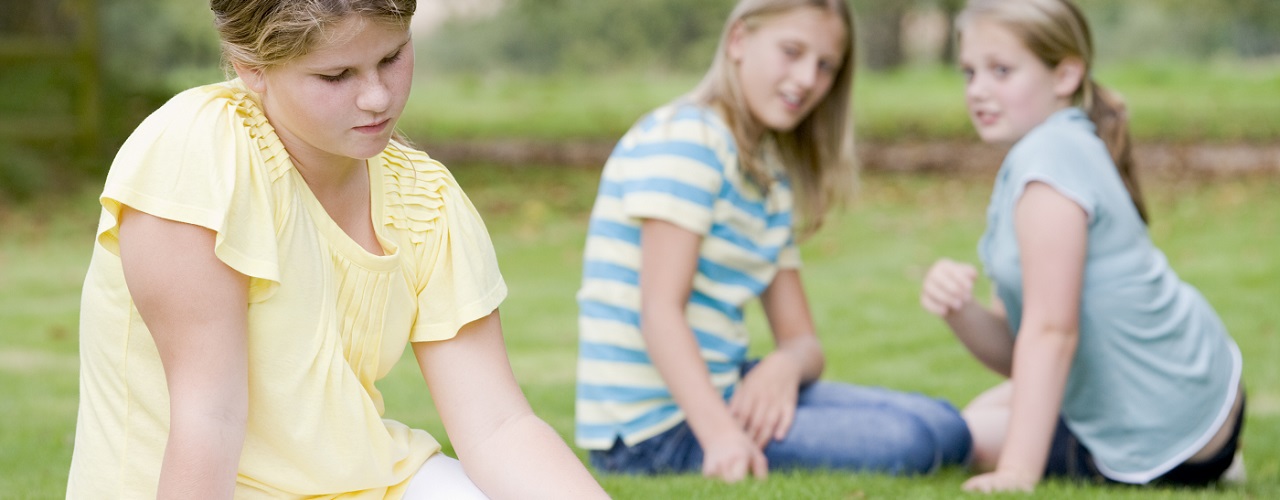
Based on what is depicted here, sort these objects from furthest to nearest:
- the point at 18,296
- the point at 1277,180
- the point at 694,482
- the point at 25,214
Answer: the point at 1277,180 < the point at 25,214 < the point at 18,296 < the point at 694,482

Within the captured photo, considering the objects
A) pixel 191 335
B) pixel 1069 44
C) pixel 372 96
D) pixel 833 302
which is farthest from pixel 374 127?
pixel 833 302

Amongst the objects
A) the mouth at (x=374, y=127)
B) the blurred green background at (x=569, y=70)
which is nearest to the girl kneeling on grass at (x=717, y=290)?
the mouth at (x=374, y=127)

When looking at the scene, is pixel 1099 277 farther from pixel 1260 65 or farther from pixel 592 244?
pixel 1260 65

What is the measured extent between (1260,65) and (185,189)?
20.2 m

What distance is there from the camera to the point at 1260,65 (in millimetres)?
19375

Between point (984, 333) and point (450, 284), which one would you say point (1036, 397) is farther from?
point (450, 284)

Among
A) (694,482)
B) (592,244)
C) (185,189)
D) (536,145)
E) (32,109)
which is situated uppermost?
(185,189)

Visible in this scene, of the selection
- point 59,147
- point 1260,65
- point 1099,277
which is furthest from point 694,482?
point 1260,65

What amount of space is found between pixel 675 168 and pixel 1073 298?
3.26ft

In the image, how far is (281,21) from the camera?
72.4 inches

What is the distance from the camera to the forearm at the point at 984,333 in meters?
3.46

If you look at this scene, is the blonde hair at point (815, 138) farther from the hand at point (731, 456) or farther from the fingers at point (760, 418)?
the hand at point (731, 456)

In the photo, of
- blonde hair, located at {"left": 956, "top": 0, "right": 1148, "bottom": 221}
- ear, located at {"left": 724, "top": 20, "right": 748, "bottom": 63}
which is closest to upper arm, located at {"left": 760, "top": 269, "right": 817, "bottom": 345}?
ear, located at {"left": 724, "top": 20, "right": 748, "bottom": 63}

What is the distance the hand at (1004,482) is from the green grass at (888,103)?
1139 cm
